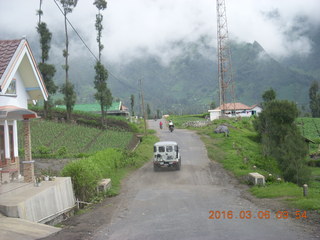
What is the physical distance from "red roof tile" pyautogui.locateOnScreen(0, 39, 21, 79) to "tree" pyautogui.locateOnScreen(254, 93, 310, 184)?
66.4ft

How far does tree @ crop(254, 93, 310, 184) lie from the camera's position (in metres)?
26.6

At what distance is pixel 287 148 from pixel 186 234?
64.1ft

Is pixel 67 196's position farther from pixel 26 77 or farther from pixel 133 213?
pixel 26 77

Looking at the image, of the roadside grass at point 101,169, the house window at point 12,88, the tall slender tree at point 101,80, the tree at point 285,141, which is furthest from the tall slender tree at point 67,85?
the house window at point 12,88

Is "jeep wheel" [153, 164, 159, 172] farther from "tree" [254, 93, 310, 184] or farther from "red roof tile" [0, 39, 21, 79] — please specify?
"red roof tile" [0, 39, 21, 79]

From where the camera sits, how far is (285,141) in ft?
91.9

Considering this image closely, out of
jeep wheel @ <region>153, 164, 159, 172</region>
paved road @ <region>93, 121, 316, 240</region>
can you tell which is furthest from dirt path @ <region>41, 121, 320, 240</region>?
jeep wheel @ <region>153, 164, 159, 172</region>

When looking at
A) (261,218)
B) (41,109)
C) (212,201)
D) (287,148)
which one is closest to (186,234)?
(261,218)

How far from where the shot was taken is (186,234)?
32.5 feet

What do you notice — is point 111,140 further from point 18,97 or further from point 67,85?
point 18,97

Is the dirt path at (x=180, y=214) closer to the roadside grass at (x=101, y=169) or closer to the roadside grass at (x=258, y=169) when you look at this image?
the roadside grass at (x=258, y=169)
